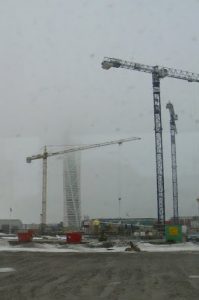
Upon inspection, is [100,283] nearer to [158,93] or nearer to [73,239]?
[73,239]

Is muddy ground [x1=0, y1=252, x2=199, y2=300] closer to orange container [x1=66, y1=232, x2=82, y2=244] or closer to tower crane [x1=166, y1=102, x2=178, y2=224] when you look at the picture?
orange container [x1=66, y1=232, x2=82, y2=244]

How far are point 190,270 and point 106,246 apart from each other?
23.0 m

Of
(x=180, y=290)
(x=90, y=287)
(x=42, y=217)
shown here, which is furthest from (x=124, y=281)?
(x=42, y=217)

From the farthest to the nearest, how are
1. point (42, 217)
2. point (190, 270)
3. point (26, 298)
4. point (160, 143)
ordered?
point (42, 217) < point (160, 143) < point (190, 270) < point (26, 298)

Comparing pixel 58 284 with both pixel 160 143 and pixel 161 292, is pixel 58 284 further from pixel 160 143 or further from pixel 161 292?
pixel 160 143

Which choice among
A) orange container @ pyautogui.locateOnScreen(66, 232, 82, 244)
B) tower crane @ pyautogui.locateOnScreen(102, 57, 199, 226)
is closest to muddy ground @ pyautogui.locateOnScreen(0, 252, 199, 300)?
orange container @ pyautogui.locateOnScreen(66, 232, 82, 244)

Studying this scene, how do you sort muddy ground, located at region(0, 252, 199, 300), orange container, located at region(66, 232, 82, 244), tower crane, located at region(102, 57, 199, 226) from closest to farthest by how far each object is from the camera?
muddy ground, located at region(0, 252, 199, 300) → orange container, located at region(66, 232, 82, 244) → tower crane, located at region(102, 57, 199, 226)

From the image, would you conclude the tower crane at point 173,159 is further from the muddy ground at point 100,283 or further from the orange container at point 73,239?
the muddy ground at point 100,283

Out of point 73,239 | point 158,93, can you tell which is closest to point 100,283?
point 73,239

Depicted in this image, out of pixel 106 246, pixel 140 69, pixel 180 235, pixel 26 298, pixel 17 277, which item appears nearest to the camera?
pixel 26 298

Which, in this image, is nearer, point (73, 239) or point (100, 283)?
point (100, 283)

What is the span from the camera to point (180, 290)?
44.9ft

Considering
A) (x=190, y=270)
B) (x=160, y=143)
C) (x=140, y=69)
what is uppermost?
(x=140, y=69)

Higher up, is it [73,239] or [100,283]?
[73,239]
